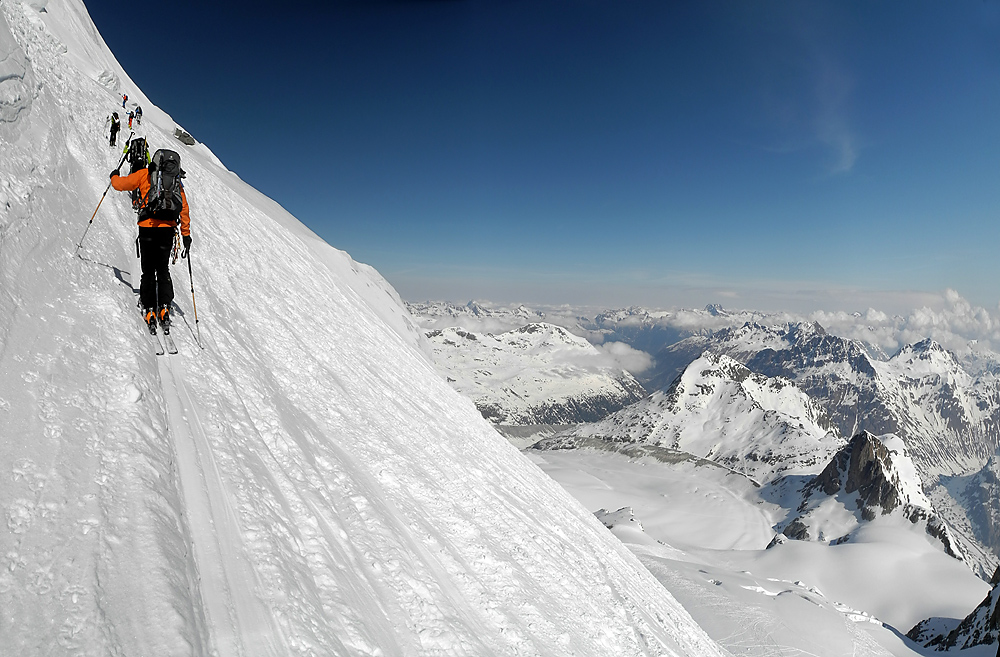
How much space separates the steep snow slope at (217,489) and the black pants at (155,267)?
0.28 metres

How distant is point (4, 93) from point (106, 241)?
2.52m

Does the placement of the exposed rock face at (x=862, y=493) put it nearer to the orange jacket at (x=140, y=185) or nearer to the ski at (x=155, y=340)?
the ski at (x=155, y=340)

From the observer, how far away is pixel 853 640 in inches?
1421

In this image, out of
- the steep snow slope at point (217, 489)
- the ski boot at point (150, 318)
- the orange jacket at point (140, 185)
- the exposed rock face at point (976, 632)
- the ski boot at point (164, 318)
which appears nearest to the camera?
the steep snow slope at point (217, 489)

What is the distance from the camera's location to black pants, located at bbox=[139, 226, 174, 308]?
7.22 meters

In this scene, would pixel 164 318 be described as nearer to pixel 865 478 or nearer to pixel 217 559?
pixel 217 559

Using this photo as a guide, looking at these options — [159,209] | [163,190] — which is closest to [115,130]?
[163,190]

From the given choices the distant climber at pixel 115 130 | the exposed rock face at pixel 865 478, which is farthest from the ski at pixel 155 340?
the exposed rock face at pixel 865 478

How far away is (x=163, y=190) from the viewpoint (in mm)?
8031

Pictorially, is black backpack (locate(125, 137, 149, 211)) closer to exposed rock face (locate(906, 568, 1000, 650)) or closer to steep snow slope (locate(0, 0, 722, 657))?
steep snow slope (locate(0, 0, 722, 657))

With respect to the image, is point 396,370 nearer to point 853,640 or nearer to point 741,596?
point 741,596

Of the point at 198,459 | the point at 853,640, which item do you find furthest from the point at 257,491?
the point at 853,640

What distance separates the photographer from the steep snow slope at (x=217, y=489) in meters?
3.46

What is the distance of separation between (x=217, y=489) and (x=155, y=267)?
441 cm
